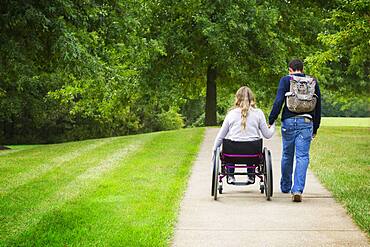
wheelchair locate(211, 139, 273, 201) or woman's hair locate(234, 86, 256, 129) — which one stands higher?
woman's hair locate(234, 86, 256, 129)

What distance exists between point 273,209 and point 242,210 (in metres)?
0.38

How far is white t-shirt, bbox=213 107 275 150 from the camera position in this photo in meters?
8.41

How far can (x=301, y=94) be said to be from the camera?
824 cm

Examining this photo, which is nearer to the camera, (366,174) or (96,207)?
(96,207)

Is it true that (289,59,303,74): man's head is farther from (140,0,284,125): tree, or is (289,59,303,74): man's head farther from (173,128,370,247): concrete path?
(140,0,284,125): tree

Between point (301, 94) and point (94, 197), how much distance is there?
10.2 ft

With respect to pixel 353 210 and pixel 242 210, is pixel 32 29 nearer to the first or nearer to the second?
pixel 242 210

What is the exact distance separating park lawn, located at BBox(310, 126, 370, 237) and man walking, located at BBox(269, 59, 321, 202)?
0.66m

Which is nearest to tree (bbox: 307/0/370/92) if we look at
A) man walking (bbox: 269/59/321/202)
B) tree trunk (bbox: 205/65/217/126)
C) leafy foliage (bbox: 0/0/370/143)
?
leafy foliage (bbox: 0/0/370/143)

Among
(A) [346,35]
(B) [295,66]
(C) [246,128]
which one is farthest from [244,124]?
(A) [346,35]

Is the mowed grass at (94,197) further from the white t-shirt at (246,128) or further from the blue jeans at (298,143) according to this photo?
the blue jeans at (298,143)

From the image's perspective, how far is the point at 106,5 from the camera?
1441 centimetres

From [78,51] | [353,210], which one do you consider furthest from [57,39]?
[353,210]

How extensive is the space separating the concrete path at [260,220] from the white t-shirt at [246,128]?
0.84 metres
